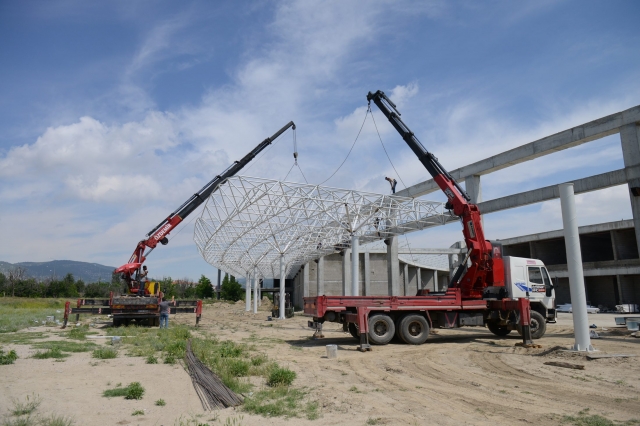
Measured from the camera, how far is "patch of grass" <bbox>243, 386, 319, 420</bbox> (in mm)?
6438

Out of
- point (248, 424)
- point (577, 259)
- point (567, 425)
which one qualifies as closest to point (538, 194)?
point (577, 259)

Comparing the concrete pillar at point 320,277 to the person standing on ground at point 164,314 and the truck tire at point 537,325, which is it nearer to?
the person standing on ground at point 164,314

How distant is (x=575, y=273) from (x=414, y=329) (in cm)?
554

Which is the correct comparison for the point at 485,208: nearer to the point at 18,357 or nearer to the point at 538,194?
the point at 538,194

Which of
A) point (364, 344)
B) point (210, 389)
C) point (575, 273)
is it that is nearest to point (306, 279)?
point (364, 344)

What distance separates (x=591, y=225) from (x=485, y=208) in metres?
27.2

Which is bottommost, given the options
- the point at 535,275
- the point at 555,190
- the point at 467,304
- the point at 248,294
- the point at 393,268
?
the point at 467,304

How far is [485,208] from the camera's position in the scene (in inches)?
1007

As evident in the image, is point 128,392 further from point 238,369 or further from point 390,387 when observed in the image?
point 390,387

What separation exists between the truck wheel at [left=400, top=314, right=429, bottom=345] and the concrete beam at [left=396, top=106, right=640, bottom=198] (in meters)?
13.5

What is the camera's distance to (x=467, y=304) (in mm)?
15875

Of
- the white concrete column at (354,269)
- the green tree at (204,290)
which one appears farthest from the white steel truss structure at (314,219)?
the green tree at (204,290)

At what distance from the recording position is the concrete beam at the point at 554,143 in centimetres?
1970

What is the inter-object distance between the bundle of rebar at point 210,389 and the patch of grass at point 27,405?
249cm
